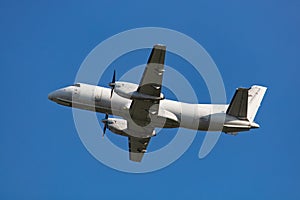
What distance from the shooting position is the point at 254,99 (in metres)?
37.1

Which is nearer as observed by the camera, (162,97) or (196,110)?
(162,97)

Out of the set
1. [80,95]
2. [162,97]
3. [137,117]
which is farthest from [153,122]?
[80,95]

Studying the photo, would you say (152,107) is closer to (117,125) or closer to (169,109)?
(169,109)

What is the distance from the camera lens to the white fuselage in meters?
34.7

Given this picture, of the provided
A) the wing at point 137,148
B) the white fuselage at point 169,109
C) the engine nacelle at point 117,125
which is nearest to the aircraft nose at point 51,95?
the white fuselage at point 169,109

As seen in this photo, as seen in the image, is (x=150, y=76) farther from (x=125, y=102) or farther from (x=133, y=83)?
(x=125, y=102)

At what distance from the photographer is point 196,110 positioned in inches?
1382

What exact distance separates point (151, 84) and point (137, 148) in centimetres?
964

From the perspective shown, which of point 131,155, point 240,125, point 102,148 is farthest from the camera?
point 131,155

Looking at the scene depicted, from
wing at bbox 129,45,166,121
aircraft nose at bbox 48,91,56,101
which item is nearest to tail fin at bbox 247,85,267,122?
wing at bbox 129,45,166,121

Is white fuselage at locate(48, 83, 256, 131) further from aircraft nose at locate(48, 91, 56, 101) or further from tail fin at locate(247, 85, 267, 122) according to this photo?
tail fin at locate(247, 85, 267, 122)

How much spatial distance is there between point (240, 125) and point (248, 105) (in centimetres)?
292

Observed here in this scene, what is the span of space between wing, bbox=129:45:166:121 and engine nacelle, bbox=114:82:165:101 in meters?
0.22

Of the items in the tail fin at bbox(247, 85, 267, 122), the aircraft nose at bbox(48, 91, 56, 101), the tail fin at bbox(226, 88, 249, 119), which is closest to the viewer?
the tail fin at bbox(226, 88, 249, 119)
